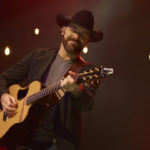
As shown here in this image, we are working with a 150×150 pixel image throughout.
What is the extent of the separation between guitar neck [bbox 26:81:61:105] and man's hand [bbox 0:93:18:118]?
0.19 meters

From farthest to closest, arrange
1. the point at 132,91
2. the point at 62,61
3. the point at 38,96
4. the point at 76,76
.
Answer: the point at 132,91 < the point at 62,61 < the point at 38,96 < the point at 76,76

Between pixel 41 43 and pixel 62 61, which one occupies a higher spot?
pixel 41 43

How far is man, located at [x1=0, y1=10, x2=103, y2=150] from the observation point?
195 centimetres

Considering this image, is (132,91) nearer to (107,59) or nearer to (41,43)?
(107,59)

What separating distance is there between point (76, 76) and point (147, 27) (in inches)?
99.1

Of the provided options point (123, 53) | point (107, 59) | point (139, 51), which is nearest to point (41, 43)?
point (107, 59)

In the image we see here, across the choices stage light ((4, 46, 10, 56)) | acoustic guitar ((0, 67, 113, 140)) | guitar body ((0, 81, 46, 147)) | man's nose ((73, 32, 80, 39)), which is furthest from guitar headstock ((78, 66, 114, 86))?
stage light ((4, 46, 10, 56))

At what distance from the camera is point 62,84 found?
184 cm

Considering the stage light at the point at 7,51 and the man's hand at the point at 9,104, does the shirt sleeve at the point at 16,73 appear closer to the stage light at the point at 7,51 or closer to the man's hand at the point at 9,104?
the man's hand at the point at 9,104

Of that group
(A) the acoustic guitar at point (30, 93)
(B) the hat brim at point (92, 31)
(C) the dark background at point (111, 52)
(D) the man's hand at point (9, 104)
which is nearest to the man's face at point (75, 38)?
(B) the hat brim at point (92, 31)

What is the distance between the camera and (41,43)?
4.05m

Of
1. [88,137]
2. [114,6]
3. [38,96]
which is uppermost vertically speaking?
[114,6]

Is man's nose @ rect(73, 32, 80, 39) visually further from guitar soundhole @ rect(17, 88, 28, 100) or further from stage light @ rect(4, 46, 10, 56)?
stage light @ rect(4, 46, 10, 56)

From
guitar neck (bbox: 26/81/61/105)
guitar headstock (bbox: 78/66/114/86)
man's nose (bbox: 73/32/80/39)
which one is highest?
man's nose (bbox: 73/32/80/39)
